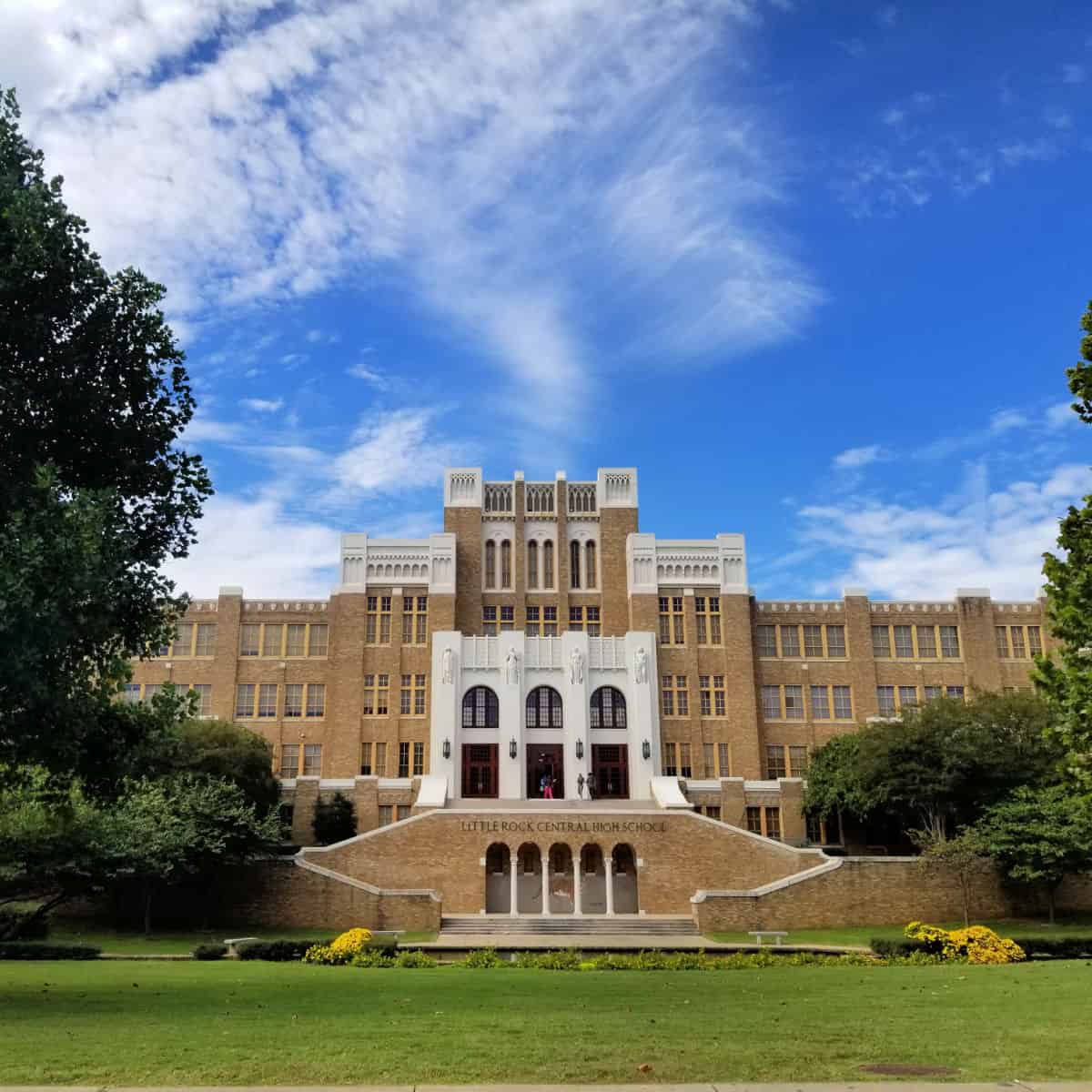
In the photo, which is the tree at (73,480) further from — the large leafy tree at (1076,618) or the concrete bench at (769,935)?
the concrete bench at (769,935)

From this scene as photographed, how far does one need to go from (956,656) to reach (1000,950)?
35493 millimetres

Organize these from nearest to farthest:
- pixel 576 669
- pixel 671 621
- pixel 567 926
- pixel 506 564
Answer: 1. pixel 567 926
2. pixel 576 669
3. pixel 671 621
4. pixel 506 564

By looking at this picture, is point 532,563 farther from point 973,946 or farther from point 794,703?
point 973,946

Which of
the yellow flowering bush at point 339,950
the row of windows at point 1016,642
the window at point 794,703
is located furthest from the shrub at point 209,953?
the row of windows at point 1016,642

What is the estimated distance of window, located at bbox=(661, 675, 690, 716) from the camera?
186 feet

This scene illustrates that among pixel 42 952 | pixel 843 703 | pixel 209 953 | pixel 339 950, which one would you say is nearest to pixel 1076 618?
pixel 339 950

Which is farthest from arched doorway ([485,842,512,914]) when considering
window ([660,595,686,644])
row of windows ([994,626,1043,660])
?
row of windows ([994,626,1043,660])

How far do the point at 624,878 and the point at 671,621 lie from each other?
56.5 feet

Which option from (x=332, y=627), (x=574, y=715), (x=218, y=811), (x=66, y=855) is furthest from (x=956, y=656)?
(x=66, y=855)

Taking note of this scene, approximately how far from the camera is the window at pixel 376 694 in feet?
185

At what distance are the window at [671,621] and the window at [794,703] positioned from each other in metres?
6.31

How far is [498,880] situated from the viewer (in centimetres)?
4384

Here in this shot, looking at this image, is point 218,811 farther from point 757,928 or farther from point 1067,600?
point 1067,600

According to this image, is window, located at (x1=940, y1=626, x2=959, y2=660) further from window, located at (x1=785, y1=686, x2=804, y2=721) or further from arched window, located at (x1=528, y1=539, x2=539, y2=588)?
arched window, located at (x1=528, y1=539, x2=539, y2=588)
